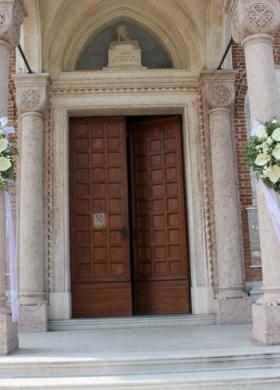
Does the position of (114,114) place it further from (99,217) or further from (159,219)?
(159,219)

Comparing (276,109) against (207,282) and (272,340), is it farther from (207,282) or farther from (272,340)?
(207,282)

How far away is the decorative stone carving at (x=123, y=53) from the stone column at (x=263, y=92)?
8.77 feet

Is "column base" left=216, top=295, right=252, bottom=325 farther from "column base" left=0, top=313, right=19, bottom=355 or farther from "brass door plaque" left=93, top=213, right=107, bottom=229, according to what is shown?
"column base" left=0, top=313, right=19, bottom=355

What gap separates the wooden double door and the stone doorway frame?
24 cm

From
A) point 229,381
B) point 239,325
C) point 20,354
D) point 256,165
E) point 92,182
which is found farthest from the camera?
point 92,182

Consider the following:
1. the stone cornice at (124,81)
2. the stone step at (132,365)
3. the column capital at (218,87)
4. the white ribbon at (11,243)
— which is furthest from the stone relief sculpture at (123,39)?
the stone step at (132,365)

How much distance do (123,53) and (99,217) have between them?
274 centimetres

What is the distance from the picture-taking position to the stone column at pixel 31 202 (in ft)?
24.2

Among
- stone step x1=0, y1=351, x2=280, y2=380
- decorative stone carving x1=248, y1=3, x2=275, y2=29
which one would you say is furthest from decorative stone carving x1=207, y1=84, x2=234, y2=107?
stone step x1=0, y1=351, x2=280, y2=380

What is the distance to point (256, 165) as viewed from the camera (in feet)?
18.6

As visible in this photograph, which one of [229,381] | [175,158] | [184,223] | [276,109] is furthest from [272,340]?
[175,158]

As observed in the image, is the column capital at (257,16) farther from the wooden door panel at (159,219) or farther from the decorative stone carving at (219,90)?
the wooden door panel at (159,219)

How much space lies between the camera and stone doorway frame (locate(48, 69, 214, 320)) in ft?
25.9

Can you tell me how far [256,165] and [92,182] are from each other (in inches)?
135
